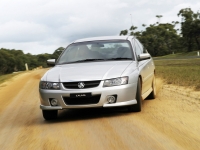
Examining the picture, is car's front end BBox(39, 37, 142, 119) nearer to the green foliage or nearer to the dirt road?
the dirt road

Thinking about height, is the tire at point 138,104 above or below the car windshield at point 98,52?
below

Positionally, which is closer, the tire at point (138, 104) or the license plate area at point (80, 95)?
the license plate area at point (80, 95)

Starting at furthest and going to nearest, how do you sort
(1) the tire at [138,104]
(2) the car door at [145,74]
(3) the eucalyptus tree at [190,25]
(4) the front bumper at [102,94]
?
(3) the eucalyptus tree at [190,25] < (2) the car door at [145,74] < (1) the tire at [138,104] < (4) the front bumper at [102,94]

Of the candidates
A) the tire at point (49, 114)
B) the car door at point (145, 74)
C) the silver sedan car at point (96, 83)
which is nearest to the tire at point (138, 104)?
the silver sedan car at point (96, 83)

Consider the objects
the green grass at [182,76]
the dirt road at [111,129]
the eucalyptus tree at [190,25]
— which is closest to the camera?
the dirt road at [111,129]

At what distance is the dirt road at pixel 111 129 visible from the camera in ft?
18.2

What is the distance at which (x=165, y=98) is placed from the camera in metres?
10.2

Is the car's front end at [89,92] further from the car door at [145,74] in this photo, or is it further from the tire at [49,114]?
the car door at [145,74]

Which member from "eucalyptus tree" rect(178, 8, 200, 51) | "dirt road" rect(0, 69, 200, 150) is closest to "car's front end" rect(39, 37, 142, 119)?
"dirt road" rect(0, 69, 200, 150)

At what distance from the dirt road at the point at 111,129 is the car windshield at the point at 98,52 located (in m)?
1.06

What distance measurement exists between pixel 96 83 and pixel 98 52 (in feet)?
5.18

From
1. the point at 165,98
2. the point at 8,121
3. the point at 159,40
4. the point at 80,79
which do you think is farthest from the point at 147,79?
the point at 159,40

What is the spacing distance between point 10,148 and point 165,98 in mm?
5183

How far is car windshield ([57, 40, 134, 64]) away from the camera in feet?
28.6
